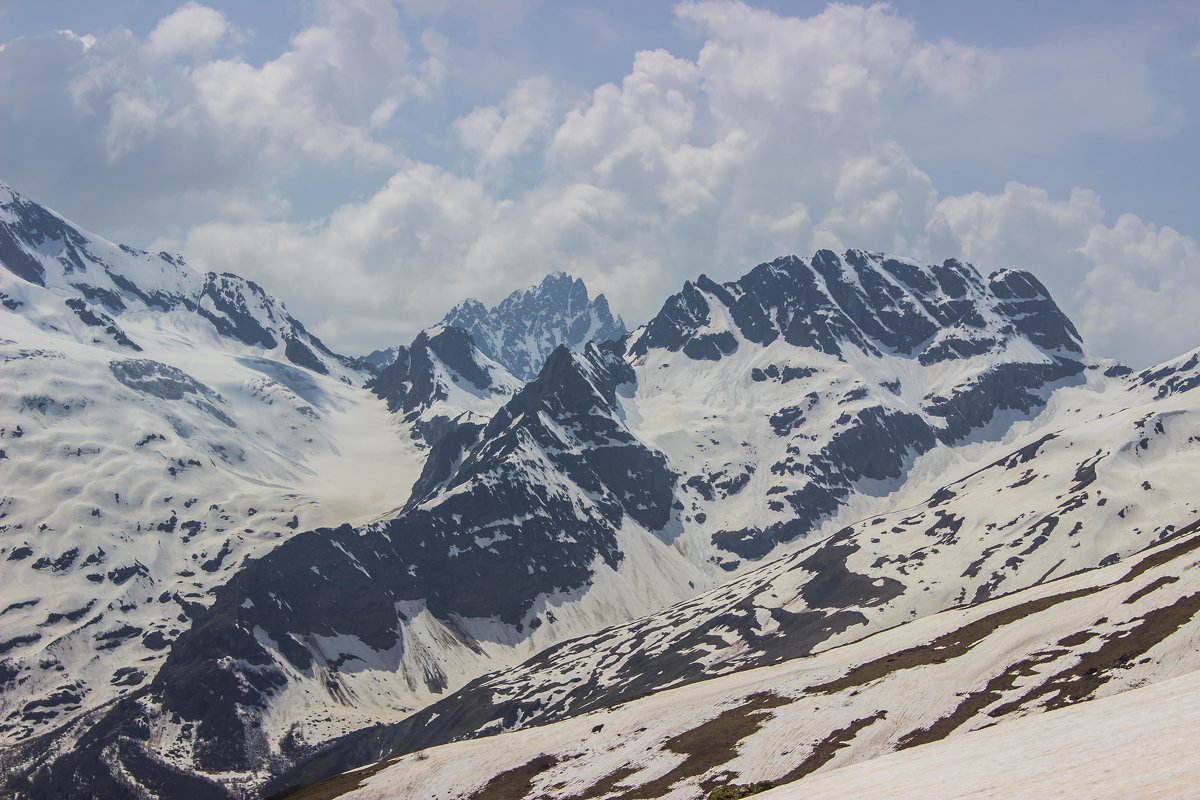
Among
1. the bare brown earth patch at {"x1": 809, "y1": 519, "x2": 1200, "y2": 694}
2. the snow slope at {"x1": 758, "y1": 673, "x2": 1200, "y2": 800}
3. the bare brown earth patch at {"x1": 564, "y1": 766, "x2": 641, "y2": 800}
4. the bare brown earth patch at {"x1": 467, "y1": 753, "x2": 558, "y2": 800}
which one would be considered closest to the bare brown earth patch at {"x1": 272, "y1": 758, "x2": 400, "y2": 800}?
the bare brown earth patch at {"x1": 467, "y1": 753, "x2": 558, "y2": 800}

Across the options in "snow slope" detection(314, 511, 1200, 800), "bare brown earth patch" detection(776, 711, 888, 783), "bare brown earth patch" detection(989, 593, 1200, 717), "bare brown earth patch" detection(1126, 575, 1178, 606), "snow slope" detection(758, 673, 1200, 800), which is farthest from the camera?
"bare brown earth patch" detection(1126, 575, 1178, 606)

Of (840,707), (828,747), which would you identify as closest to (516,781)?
(828,747)

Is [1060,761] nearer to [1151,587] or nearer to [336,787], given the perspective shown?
[336,787]

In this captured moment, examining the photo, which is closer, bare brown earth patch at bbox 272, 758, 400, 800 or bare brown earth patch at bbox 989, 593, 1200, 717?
bare brown earth patch at bbox 989, 593, 1200, 717

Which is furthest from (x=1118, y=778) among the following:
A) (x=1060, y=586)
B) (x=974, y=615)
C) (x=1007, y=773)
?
(x=1060, y=586)

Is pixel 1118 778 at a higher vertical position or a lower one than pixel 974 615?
higher

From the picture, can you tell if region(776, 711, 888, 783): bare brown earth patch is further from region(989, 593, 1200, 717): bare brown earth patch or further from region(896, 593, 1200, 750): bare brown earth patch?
region(989, 593, 1200, 717): bare brown earth patch

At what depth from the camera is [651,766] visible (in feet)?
364

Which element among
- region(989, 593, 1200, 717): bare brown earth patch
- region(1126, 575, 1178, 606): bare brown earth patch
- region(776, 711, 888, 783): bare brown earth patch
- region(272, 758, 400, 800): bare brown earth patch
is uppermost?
region(272, 758, 400, 800): bare brown earth patch

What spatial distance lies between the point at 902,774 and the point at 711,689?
118 meters

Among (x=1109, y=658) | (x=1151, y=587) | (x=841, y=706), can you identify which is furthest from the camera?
(x=1151, y=587)

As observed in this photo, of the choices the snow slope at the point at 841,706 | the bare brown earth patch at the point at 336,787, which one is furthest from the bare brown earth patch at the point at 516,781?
the bare brown earth patch at the point at 336,787

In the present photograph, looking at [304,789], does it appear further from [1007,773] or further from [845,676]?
[1007,773]

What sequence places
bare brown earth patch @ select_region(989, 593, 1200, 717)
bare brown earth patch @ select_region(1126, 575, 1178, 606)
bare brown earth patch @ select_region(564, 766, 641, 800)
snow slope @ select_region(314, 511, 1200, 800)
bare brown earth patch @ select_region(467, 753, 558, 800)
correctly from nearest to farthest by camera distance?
bare brown earth patch @ select_region(989, 593, 1200, 717)
snow slope @ select_region(314, 511, 1200, 800)
bare brown earth patch @ select_region(564, 766, 641, 800)
bare brown earth patch @ select_region(467, 753, 558, 800)
bare brown earth patch @ select_region(1126, 575, 1178, 606)
